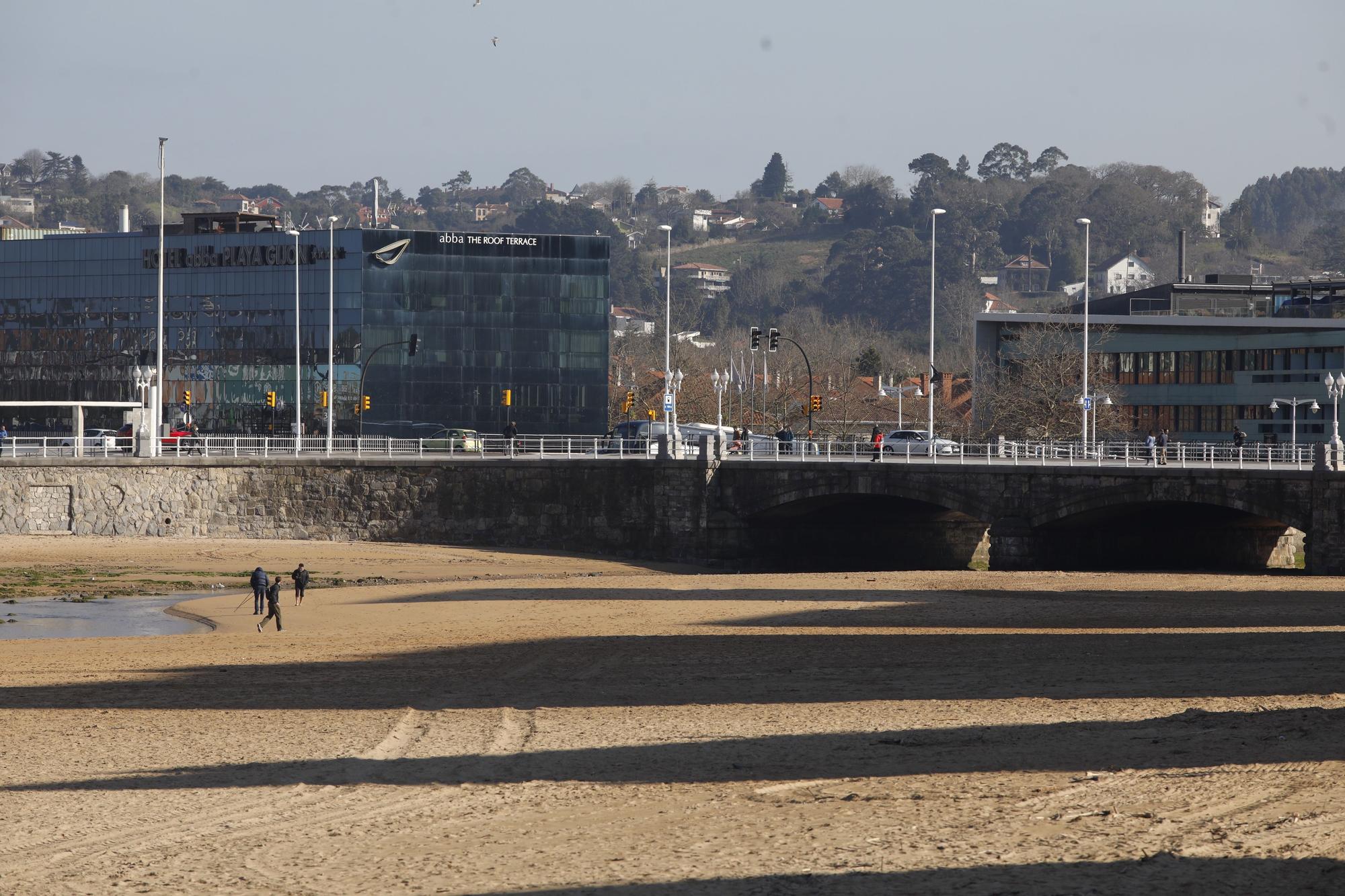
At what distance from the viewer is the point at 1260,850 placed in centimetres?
1434

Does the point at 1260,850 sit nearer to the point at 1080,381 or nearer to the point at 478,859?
the point at 478,859

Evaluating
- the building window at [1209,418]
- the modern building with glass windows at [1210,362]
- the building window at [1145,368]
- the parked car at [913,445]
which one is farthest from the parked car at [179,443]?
the building window at [1209,418]

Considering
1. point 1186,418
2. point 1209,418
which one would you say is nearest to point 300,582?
point 1209,418

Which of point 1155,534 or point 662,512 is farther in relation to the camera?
point 662,512

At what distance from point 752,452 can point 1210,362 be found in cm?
3947

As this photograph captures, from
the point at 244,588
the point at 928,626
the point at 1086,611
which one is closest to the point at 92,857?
the point at 928,626

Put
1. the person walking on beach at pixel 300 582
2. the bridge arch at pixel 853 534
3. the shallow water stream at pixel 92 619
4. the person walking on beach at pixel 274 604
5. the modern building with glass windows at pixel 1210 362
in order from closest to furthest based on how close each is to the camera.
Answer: the person walking on beach at pixel 274 604 < the shallow water stream at pixel 92 619 < the person walking on beach at pixel 300 582 < the bridge arch at pixel 853 534 < the modern building with glass windows at pixel 1210 362

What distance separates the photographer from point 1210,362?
90.5 m

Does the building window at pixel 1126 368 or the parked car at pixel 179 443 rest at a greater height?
the building window at pixel 1126 368

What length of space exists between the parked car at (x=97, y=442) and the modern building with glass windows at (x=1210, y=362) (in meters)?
53.0

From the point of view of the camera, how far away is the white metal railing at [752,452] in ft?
183

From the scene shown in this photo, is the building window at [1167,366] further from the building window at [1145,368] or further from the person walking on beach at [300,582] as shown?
the person walking on beach at [300,582]

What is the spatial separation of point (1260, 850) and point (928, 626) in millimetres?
20944

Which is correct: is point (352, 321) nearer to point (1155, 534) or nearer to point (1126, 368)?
point (1126, 368)
